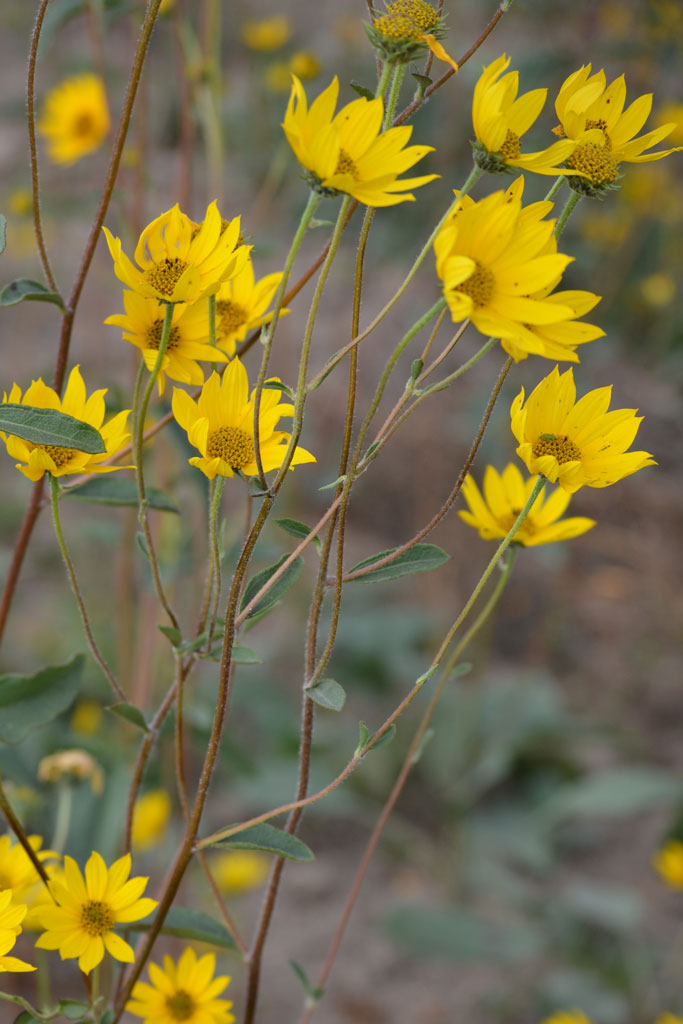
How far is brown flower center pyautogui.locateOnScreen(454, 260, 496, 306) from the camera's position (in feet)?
1.30

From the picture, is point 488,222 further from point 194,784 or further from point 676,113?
point 676,113

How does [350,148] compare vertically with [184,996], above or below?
above

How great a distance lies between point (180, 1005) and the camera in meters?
0.47

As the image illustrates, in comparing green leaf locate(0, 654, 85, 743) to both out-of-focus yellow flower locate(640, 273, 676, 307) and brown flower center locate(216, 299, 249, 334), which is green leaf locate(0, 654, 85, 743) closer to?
brown flower center locate(216, 299, 249, 334)

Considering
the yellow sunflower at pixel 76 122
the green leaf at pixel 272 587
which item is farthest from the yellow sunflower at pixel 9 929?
the yellow sunflower at pixel 76 122

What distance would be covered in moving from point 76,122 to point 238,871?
1.10 meters

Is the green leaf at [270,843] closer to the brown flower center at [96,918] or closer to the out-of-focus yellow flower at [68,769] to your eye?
the brown flower center at [96,918]

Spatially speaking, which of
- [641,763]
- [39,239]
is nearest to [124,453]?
[39,239]

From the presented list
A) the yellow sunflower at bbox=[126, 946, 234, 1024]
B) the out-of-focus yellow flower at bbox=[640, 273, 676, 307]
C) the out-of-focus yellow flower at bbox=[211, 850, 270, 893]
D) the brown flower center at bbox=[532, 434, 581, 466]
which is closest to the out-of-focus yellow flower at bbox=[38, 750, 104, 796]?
the yellow sunflower at bbox=[126, 946, 234, 1024]

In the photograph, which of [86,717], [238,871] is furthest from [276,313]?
[86,717]

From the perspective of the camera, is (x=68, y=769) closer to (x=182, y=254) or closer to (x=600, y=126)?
(x=182, y=254)

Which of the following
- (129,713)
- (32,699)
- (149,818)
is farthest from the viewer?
(149,818)

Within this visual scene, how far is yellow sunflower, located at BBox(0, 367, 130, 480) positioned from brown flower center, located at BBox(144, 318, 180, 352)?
0.04 m

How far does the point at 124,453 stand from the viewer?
0.58m
